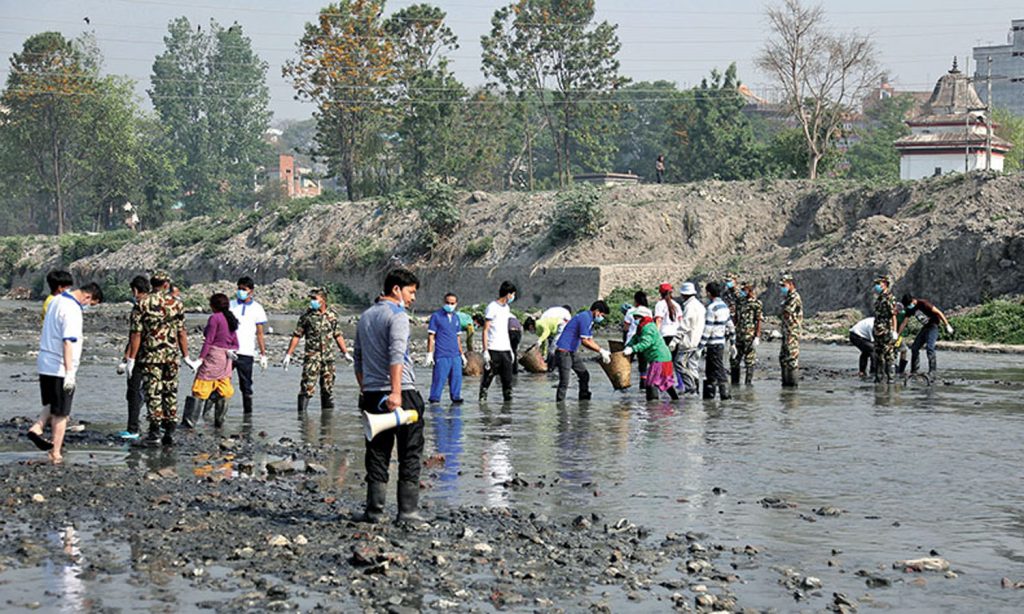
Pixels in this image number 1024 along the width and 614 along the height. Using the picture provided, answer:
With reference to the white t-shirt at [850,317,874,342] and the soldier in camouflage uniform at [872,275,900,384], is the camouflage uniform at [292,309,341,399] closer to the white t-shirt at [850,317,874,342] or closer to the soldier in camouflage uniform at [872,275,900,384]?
the soldier in camouflage uniform at [872,275,900,384]

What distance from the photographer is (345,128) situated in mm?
79625

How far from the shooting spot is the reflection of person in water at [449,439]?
523 inches

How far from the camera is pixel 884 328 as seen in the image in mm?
23766

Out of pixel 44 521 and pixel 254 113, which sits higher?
pixel 254 113

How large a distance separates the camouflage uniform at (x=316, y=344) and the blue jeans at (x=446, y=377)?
144cm

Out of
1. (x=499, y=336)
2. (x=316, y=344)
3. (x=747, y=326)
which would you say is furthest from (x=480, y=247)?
(x=316, y=344)

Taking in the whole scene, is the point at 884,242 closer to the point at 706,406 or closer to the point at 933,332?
the point at 933,332

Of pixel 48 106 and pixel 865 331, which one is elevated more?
pixel 48 106

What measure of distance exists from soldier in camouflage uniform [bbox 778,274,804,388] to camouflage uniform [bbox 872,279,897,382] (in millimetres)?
1628

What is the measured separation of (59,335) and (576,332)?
28.9 ft

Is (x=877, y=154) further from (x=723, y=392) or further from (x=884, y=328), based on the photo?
(x=723, y=392)

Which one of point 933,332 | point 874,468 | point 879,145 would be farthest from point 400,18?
point 874,468

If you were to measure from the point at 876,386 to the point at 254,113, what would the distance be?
387 ft

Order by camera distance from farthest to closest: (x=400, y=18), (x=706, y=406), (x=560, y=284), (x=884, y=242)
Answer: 1. (x=400, y=18)
2. (x=560, y=284)
3. (x=884, y=242)
4. (x=706, y=406)
